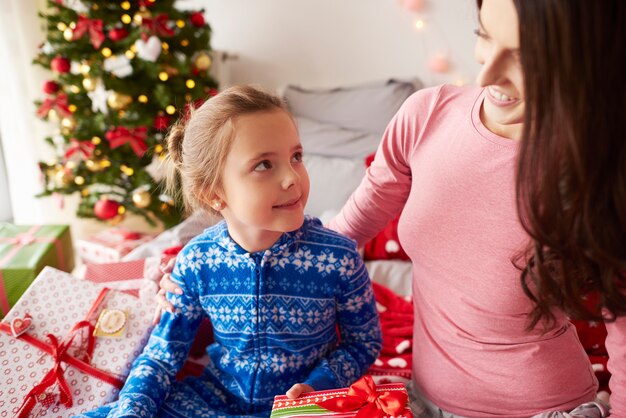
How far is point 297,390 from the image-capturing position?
91 cm

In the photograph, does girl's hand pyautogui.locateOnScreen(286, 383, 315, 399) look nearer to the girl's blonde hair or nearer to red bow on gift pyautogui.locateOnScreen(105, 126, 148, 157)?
the girl's blonde hair

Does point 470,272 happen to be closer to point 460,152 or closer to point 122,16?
point 460,152

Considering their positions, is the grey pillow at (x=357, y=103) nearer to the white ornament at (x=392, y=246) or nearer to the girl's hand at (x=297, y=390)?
the white ornament at (x=392, y=246)

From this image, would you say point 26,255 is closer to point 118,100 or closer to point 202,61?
point 118,100

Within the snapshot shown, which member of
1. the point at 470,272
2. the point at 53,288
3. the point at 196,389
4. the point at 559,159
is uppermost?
the point at 559,159

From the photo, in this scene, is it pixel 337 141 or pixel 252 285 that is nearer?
pixel 252 285

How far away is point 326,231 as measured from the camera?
109cm

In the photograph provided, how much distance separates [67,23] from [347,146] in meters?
1.36

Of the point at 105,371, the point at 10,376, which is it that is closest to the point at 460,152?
the point at 105,371

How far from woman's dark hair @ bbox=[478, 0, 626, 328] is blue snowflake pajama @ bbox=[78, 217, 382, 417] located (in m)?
0.41

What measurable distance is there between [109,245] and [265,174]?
1729mm

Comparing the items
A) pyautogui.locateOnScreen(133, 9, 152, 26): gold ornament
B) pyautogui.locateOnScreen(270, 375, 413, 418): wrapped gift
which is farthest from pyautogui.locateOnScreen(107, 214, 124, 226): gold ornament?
pyautogui.locateOnScreen(270, 375, 413, 418): wrapped gift

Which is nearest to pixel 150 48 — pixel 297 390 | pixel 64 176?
pixel 64 176

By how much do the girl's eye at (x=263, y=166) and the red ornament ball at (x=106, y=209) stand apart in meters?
1.77
